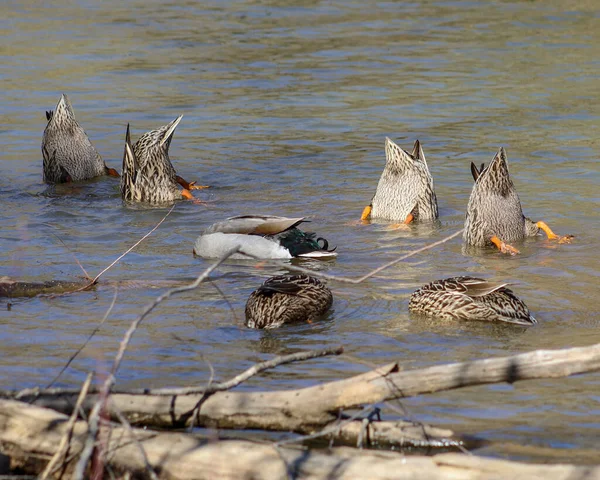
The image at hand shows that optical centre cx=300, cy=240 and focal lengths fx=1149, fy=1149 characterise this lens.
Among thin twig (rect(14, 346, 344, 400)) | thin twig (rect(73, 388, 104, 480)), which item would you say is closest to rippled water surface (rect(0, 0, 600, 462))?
thin twig (rect(14, 346, 344, 400))

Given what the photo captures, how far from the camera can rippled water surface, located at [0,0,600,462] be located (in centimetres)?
642

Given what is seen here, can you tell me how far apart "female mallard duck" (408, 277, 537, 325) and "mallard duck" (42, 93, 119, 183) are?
6.00 metres

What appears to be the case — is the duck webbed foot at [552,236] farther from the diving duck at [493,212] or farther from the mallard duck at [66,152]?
the mallard duck at [66,152]

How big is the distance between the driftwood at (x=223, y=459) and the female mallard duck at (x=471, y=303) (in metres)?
2.79

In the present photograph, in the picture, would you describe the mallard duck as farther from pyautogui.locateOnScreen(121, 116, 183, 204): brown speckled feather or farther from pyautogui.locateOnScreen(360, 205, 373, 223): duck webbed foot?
pyautogui.locateOnScreen(360, 205, 373, 223): duck webbed foot

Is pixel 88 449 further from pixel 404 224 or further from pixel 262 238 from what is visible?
Result: pixel 404 224

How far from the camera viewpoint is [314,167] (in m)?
12.3

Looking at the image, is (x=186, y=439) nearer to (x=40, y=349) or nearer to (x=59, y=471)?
(x=59, y=471)

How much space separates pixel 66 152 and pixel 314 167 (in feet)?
8.76

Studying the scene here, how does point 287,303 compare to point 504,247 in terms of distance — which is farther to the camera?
point 504,247

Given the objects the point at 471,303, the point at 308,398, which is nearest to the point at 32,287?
the point at 471,303

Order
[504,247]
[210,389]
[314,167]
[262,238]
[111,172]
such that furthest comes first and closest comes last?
[111,172], [314,167], [504,247], [262,238], [210,389]

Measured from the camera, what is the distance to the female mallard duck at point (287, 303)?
286 inches

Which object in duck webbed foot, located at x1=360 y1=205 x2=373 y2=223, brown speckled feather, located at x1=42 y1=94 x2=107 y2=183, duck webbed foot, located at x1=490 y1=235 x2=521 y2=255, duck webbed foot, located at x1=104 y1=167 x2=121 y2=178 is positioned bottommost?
duck webbed foot, located at x1=490 y1=235 x2=521 y2=255
